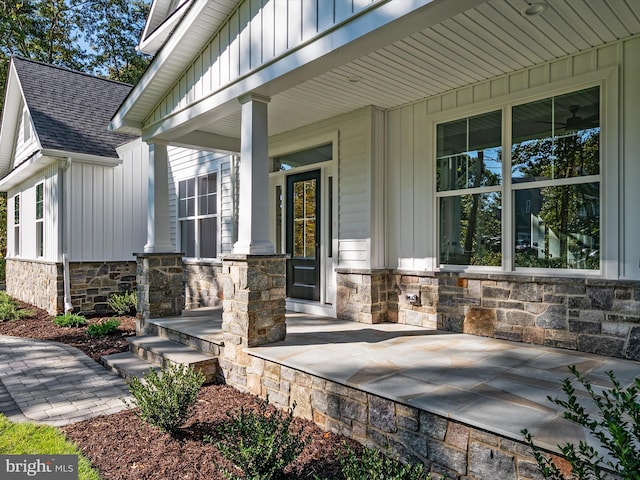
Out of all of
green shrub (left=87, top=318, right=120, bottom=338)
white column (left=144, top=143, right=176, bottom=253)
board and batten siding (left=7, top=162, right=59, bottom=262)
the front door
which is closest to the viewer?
white column (left=144, top=143, right=176, bottom=253)

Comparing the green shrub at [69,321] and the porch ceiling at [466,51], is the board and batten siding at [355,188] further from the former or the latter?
the green shrub at [69,321]

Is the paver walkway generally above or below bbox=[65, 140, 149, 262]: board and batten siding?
below

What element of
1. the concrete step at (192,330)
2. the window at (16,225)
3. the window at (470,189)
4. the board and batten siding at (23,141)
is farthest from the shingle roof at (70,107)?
the window at (470,189)

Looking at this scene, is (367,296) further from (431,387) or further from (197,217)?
(197,217)

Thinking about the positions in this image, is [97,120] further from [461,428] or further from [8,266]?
[461,428]

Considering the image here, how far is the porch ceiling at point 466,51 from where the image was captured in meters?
3.18

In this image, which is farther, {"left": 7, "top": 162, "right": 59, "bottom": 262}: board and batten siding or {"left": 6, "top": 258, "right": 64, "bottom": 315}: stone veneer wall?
{"left": 7, "top": 162, "right": 59, "bottom": 262}: board and batten siding

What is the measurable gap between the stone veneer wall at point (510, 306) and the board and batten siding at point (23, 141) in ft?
26.1

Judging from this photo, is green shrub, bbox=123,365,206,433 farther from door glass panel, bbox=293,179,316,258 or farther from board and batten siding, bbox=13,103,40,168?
board and batten siding, bbox=13,103,40,168

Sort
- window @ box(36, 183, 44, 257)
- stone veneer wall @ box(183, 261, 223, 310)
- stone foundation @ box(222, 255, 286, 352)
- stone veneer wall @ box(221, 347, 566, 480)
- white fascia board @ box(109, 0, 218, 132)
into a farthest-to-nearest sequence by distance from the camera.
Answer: window @ box(36, 183, 44, 257) → stone veneer wall @ box(183, 261, 223, 310) → white fascia board @ box(109, 0, 218, 132) → stone foundation @ box(222, 255, 286, 352) → stone veneer wall @ box(221, 347, 566, 480)

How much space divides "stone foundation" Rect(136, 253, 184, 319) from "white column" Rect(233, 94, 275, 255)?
85.9 inches

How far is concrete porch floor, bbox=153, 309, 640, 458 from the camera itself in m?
2.35

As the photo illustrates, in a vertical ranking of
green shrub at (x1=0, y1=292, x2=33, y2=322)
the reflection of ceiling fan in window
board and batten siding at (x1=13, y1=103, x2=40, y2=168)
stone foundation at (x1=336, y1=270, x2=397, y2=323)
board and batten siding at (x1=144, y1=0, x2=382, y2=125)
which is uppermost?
board and batten siding at (x1=13, y1=103, x2=40, y2=168)

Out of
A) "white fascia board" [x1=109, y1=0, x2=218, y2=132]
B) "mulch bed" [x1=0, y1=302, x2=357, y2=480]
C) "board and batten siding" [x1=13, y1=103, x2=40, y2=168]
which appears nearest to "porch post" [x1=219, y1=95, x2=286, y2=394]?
"mulch bed" [x1=0, y1=302, x2=357, y2=480]
